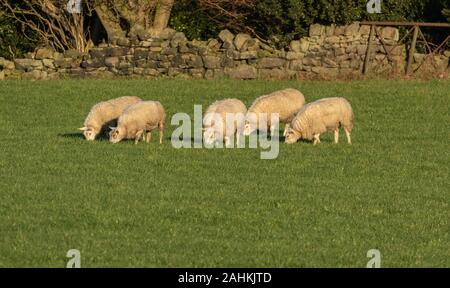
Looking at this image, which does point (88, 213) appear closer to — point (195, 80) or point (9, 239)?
Answer: point (9, 239)

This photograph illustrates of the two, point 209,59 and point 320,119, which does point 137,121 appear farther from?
point 209,59

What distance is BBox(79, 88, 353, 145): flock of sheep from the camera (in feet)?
67.4

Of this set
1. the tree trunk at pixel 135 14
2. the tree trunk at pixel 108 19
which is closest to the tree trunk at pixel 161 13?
the tree trunk at pixel 135 14

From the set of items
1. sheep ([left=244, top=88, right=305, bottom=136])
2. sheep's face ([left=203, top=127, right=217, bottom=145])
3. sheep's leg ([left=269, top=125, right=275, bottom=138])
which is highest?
sheep ([left=244, top=88, right=305, bottom=136])

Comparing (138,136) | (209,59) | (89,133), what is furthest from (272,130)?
(209,59)

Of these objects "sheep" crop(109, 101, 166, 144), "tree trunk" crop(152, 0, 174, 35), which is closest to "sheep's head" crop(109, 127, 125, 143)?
"sheep" crop(109, 101, 166, 144)

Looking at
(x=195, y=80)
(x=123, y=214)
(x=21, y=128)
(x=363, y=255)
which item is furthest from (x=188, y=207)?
(x=195, y=80)

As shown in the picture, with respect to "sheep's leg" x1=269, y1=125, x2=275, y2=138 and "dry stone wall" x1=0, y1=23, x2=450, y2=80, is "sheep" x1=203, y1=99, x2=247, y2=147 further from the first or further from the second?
"dry stone wall" x1=0, y1=23, x2=450, y2=80

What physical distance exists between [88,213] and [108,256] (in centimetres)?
225

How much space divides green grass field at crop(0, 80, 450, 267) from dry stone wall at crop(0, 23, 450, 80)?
21.0 feet

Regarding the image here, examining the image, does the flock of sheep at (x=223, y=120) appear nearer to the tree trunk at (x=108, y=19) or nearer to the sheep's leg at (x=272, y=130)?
the sheep's leg at (x=272, y=130)

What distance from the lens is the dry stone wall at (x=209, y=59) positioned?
3164cm

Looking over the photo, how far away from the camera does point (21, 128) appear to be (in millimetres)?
23609

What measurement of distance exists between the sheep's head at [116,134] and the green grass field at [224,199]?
19cm
